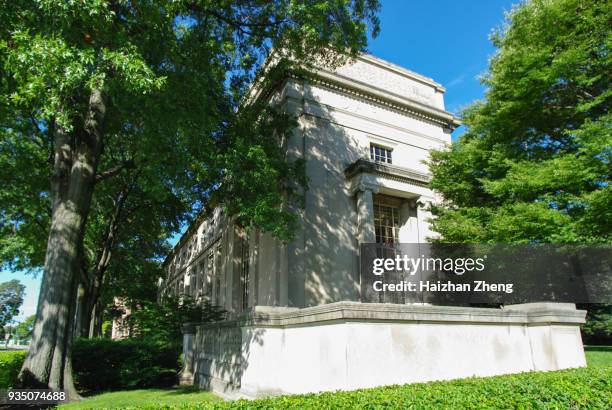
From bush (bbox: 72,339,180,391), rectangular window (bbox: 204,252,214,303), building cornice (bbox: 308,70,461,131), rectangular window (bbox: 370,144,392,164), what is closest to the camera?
bush (bbox: 72,339,180,391)

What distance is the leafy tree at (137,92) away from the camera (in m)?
7.99

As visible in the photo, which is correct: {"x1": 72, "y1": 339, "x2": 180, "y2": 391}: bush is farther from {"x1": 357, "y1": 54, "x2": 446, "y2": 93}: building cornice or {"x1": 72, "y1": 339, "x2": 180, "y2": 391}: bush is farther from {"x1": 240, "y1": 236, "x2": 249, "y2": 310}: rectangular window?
{"x1": 357, "y1": 54, "x2": 446, "y2": 93}: building cornice

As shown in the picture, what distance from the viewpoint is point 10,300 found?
97.8 metres

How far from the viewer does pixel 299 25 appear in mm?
12852

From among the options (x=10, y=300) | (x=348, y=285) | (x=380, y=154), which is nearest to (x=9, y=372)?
(x=348, y=285)

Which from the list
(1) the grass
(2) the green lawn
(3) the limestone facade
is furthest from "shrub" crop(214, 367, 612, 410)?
(3) the limestone facade

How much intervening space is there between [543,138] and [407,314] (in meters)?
11.5

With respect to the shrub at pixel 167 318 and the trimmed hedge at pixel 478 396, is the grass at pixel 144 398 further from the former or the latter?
the trimmed hedge at pixel 478 396

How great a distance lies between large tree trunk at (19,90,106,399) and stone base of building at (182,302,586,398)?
4451 mm

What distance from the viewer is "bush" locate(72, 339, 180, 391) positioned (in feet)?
42.6

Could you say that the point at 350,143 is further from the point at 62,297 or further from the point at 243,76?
the point at 62,297

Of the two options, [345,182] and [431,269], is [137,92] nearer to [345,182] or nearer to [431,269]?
[345,182]

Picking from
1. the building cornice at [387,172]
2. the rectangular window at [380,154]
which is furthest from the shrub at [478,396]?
the rectangular window at [380,154]

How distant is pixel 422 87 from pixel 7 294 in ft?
388
